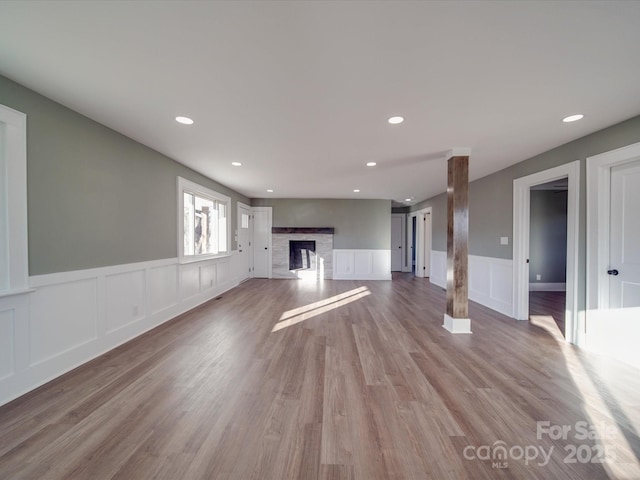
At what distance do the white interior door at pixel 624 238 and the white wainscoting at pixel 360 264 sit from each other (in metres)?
5.10

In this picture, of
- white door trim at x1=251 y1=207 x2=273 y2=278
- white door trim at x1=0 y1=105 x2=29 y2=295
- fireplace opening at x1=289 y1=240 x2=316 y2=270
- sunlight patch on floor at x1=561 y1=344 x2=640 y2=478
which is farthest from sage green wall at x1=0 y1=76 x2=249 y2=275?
fireplace opening at x1=289 y1=240 x2=316 y2=270

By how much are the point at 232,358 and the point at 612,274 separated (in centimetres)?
414

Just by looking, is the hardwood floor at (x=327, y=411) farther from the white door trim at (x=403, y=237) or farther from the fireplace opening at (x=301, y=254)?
the white door trim at (x=403, y=237)

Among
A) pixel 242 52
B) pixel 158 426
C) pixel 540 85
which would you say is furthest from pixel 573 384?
pixel 242 52

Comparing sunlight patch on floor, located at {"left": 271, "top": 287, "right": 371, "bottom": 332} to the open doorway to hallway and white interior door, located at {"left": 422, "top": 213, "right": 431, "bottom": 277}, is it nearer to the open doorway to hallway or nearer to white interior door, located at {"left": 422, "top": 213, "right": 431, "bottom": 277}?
white interior door, located at {"left": 422, "top": 213, "right": 431, "bottom": 277}

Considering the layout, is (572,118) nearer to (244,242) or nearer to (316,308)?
(316,308)

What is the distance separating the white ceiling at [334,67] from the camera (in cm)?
134

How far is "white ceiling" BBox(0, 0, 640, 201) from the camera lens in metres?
1.34

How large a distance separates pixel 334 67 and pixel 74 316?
3173 millimetres

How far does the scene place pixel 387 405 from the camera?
73.5 inches

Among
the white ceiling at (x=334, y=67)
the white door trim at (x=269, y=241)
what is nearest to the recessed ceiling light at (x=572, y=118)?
the white ceiling at (x=334, y=67)

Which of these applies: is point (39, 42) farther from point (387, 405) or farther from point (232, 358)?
point (387, 405)

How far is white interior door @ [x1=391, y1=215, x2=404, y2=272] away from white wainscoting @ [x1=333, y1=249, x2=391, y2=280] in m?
1.87

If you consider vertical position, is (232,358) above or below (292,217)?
below
